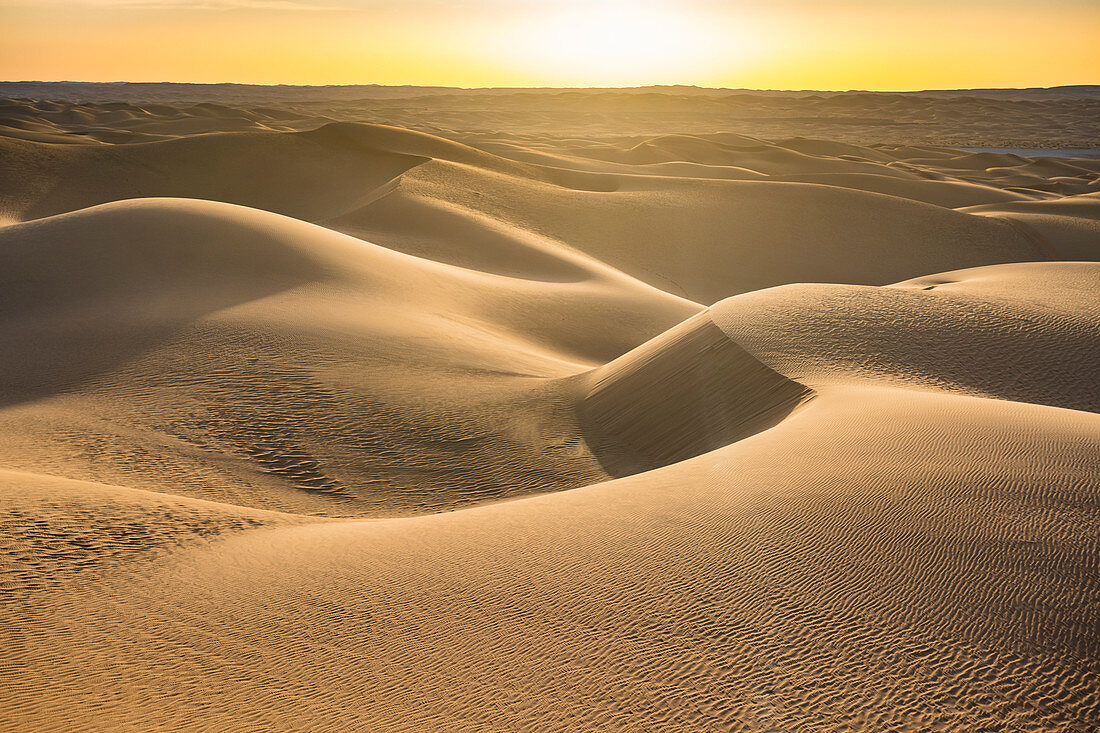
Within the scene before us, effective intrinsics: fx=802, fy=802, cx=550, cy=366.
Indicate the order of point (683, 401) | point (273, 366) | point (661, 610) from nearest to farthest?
point (661, 610), point (683, 401), point (273, 366)

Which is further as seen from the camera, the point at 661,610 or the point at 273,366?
the point at 273,366

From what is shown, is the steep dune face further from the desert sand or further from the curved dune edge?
the curved dune edge

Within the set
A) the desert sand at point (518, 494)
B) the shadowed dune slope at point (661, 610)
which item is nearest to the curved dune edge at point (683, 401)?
the desert sand at point (518, 494)

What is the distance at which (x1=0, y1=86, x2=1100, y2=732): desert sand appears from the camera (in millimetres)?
2672

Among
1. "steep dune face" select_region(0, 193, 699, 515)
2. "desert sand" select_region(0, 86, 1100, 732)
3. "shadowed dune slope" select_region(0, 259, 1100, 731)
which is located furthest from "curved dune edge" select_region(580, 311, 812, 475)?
"shadowed dune slope" select_region(0, 259, 1100, 731)

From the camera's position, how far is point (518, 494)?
20.2 ft

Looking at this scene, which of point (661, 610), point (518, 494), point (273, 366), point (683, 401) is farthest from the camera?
point (273, 366)

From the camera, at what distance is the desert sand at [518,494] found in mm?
2672

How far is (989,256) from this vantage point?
70.4 ft

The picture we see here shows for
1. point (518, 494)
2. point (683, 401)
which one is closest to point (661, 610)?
point (518, 494)

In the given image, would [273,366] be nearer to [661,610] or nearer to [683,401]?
[683,401]

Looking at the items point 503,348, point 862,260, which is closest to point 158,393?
point 503,348

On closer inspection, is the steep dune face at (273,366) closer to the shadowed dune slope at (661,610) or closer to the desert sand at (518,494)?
the desert sand at (518,494)

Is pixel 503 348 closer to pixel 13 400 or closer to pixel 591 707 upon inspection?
pixel 13 400
